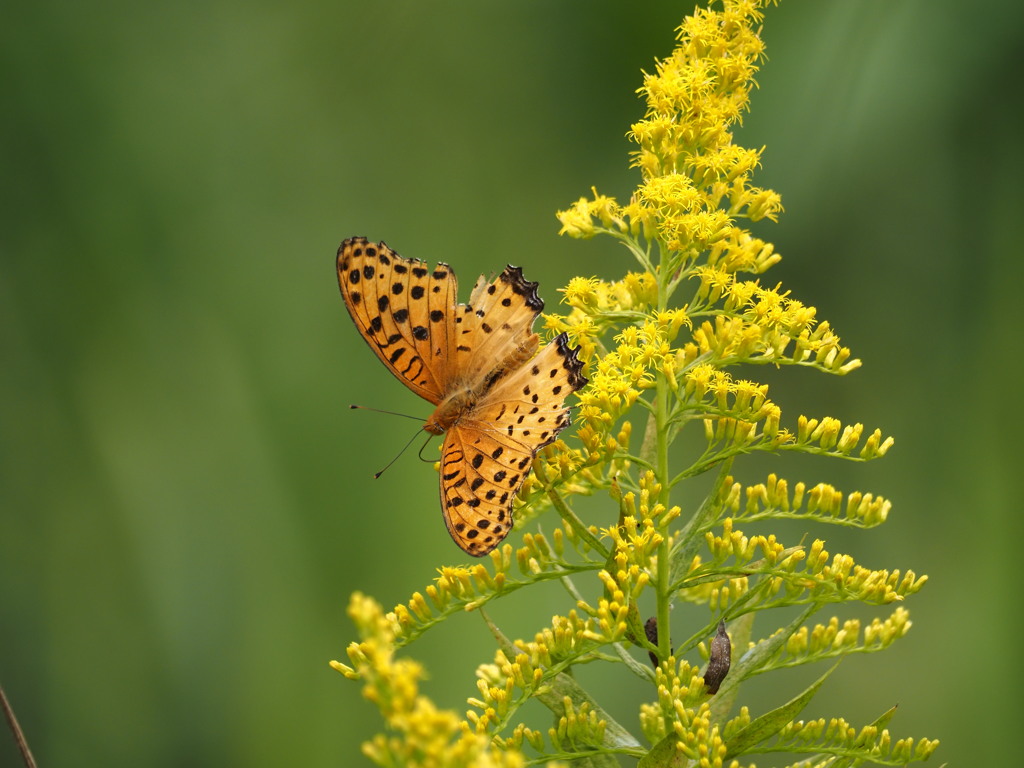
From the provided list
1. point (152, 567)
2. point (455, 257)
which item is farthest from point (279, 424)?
point (455, 257)

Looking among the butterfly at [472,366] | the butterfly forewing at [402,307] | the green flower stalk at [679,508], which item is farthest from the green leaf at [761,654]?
the butterfly forewing at [402,307]

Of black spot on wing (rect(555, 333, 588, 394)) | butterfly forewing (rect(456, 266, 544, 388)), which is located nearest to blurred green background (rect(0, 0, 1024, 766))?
butterfly forewing (rect(456, 266, 544, 388))

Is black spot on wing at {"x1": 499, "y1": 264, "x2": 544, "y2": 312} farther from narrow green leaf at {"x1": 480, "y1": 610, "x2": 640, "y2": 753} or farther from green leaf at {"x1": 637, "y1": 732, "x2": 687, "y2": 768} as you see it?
green leaf at {"x1": 637, "y1": 732, "x2": 687, "y2": 768}

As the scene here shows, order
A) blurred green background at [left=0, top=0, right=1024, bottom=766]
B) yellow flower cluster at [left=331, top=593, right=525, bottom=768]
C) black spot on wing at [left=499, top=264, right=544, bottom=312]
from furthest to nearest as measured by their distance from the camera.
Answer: blurred green background at [left=0, top=0, right=1024, bottom=766], black spot on wing at [left=499, top=264, right=544, bottom=312], yellow flower cluster at [left=331, top=593, right=525, bottom=768]

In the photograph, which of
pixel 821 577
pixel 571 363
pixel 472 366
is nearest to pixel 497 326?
pixel 472 366

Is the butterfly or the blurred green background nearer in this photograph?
the butterfly

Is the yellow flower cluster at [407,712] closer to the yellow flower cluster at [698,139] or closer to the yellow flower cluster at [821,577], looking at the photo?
the yellow flower cluster at [821,577]

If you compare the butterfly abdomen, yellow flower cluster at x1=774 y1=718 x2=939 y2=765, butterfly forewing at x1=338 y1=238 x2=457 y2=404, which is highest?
butterfly forewing at x1=338 y1=238 x2=457 y2=404
